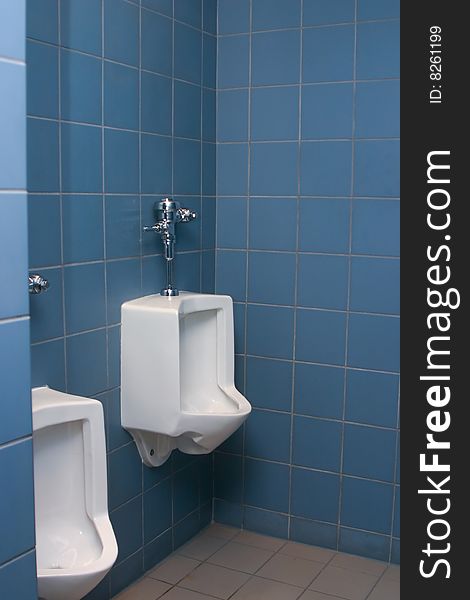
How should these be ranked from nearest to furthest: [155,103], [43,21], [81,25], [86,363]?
[43,21] < [81,25] < [86,363] < [155,103]

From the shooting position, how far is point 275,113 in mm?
2510

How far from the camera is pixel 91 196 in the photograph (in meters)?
2.03

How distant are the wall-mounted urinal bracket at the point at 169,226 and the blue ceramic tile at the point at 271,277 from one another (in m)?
0.33

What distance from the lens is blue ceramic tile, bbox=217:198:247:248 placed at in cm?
260

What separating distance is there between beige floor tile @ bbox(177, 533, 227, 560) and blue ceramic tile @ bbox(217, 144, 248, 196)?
1.19 m

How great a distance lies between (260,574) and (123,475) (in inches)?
22.0

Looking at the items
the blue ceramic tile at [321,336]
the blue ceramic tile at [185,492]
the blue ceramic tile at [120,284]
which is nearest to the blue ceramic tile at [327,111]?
the blue ceramic tile at [321,336]

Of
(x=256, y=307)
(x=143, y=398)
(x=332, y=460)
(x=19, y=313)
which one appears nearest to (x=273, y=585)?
(x=332, y=460)

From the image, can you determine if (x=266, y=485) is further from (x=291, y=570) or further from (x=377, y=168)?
(x=377, y=168)

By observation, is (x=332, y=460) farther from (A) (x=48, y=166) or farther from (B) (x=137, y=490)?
(A) (x=48, y=166)

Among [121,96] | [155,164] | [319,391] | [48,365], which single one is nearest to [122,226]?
[155,164]

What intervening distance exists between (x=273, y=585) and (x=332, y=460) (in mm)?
453

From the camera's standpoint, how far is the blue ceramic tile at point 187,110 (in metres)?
2.38

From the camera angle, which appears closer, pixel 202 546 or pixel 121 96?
pixel 121 96
